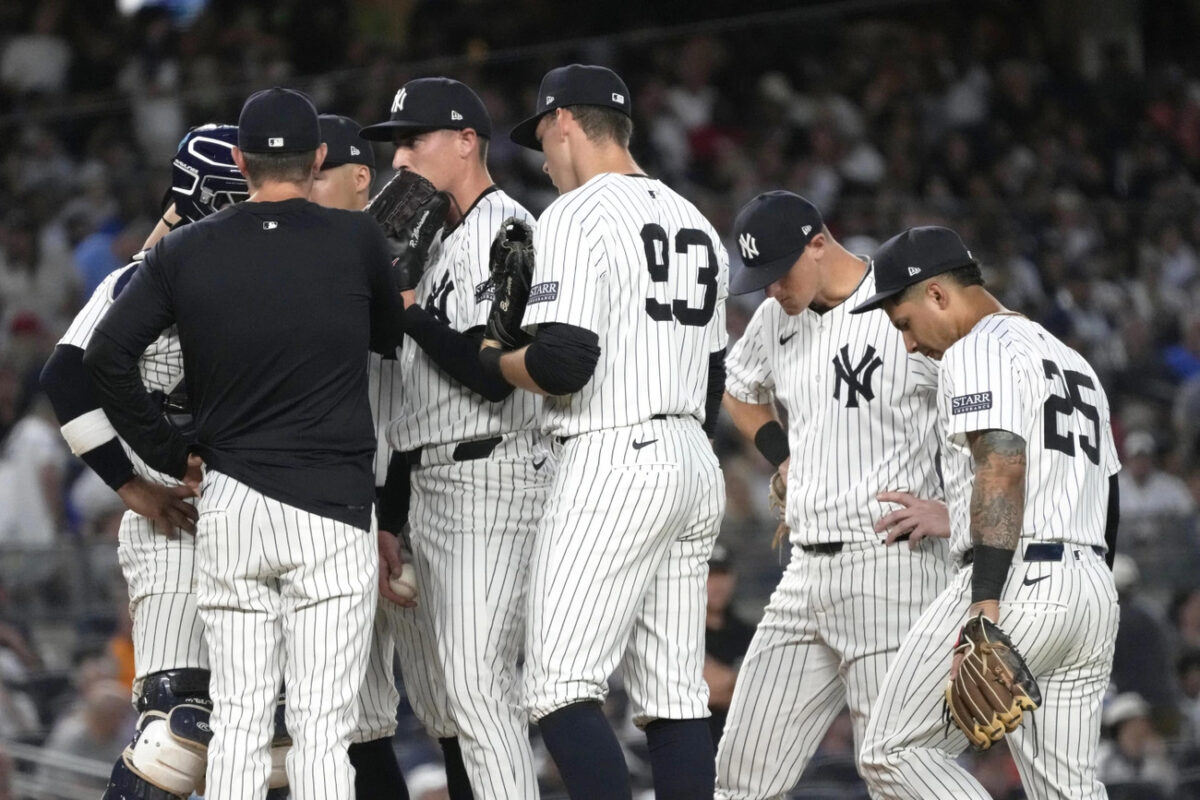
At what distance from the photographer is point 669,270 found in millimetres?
4457

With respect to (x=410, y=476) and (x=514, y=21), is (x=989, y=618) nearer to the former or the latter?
(x=410, y=476)

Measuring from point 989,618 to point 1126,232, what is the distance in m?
9.68

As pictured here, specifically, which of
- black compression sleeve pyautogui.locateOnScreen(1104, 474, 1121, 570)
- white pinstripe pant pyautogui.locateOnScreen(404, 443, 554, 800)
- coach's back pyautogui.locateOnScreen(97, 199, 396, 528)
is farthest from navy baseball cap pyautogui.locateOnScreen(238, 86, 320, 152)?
black compression sleeve pyautogui.locateOnScreen(1104, 474, 1121, 570)

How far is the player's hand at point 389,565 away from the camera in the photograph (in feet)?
15.3

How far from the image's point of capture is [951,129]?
14500 millimetres

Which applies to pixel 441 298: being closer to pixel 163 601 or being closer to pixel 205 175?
pixel 205 175

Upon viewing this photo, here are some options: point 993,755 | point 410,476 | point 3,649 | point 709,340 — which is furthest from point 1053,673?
point 3,649

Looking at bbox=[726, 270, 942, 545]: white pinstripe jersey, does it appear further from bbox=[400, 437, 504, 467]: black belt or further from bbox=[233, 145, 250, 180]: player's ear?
bbox=[233, 145, 250, 180]: player's ear

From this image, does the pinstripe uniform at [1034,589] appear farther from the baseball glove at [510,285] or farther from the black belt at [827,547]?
the baseball glove at [510,285]

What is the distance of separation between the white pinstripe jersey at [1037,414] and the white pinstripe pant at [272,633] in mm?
1506

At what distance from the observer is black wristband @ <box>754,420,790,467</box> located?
219 inches

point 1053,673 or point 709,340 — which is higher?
point 709,340

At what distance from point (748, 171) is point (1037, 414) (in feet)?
27.8

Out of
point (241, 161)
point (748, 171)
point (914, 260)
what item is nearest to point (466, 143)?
point (241, 161)
